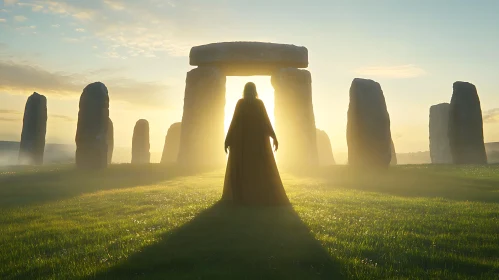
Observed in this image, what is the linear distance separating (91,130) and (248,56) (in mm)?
11045

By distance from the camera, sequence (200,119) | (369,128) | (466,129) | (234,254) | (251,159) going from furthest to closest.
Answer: (200,119)
(466,129)
(369,128)
(251,159)
(234,254)

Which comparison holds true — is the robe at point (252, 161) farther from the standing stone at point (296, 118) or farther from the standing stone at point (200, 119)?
the standing stone at point (296, 118)

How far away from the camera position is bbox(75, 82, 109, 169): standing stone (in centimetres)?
2277

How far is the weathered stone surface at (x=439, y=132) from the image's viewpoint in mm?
33594

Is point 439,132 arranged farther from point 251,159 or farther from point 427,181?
point 251,159

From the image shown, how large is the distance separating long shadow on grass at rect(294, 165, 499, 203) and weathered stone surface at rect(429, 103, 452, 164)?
14269 millimetres

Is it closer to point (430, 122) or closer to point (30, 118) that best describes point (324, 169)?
point (430, 122)

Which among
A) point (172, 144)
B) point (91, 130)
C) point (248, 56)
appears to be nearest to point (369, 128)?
point (248, 56)

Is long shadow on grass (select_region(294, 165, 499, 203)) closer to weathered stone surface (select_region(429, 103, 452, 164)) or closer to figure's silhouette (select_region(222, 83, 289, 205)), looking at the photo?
figure's silhouette (select_region(222, 83, 289, 205))

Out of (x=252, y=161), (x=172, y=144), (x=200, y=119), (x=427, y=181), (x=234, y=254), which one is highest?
(x=200, y=119)

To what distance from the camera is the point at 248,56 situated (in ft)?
89.0

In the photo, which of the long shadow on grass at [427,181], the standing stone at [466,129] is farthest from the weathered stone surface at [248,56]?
the standing stone at [466,129]

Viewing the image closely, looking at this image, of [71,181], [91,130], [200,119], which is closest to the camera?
[71,181]

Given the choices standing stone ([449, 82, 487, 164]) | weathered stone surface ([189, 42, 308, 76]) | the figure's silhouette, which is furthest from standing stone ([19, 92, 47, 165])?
standing stone ([449, 82, 487, 164])
